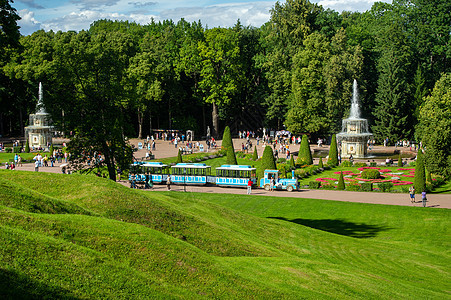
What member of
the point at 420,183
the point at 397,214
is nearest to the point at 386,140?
the point at 420,183

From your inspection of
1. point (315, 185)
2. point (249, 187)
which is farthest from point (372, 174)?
point (249, 187)

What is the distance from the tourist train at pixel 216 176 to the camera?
45.3 metres

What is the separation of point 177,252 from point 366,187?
32.8 metres

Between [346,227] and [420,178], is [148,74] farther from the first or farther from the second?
[346,227]

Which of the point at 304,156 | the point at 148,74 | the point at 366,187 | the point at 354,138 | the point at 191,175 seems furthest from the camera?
the point at 148,74

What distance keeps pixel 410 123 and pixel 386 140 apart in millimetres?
7004

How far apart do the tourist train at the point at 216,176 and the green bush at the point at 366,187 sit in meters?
5.46

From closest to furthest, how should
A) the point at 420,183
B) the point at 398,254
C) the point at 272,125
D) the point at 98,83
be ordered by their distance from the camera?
the point at 398,254, the point at 98,83, the point at 420,183, the point at 272,125

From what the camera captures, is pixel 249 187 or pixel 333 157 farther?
pixel 333 157

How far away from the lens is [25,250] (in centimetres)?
1178

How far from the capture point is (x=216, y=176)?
47156 mm

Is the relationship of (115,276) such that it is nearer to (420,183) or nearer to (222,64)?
(420,183)

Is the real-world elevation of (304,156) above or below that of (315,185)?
above

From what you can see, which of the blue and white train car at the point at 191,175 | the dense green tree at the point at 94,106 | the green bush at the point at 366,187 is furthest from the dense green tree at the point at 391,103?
the dense green tree at the point at 94,106
